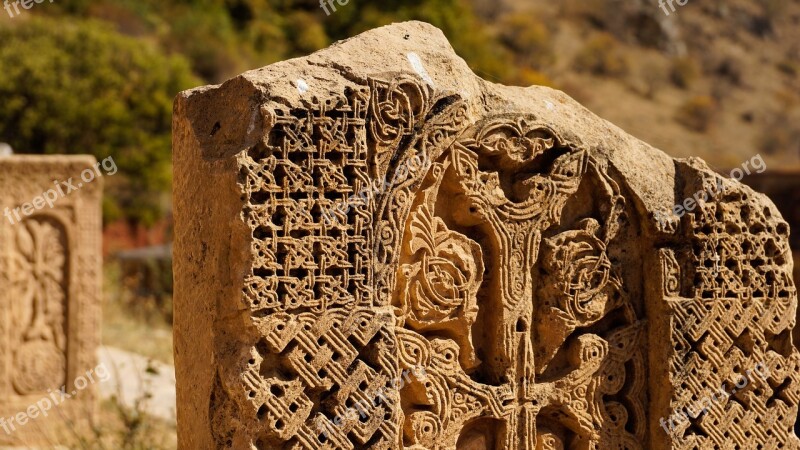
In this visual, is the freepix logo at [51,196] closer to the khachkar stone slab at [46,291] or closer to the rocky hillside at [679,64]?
the khachkar stone slab at [46,291]

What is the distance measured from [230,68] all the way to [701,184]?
21.7 meters

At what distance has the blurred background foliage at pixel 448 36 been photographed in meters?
Result: 18.9

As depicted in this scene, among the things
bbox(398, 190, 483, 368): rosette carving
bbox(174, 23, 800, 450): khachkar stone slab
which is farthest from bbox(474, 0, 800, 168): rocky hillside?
bbox(398, 190, 483, 368): rosette carving

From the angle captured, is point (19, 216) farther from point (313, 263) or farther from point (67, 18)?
point (67, 18)

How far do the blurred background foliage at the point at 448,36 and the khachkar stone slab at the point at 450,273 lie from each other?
9.86 metres

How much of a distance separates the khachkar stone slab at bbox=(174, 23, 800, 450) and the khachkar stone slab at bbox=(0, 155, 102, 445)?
13.4 ft

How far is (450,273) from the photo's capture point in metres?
3.66

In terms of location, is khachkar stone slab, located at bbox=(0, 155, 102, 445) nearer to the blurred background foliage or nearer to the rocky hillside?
the blurred background foliage

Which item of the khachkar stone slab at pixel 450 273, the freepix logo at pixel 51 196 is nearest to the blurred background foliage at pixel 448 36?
the freepix logo at pixel 51 196

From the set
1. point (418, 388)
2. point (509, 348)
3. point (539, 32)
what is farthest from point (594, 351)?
point (539, 32)

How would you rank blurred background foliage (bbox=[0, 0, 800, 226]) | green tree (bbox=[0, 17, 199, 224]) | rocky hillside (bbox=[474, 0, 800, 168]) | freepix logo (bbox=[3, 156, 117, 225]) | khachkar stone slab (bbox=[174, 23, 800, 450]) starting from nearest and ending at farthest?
khachkar stone slab (bbox=[174, 23, 800, 450])
freepix logo (bbox=[3, 156, 117, 225])
green tree (bbox=[0, 17, 199, 224])
blurred background foliage (bbox=[0, 0, 800, 226])
rocky hillside (bbox=[474, 0, 800, 168])

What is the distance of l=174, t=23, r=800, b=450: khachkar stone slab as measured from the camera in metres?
3.29

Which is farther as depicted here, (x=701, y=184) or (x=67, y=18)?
(x=67, y=18)

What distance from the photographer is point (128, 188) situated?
1961cm
